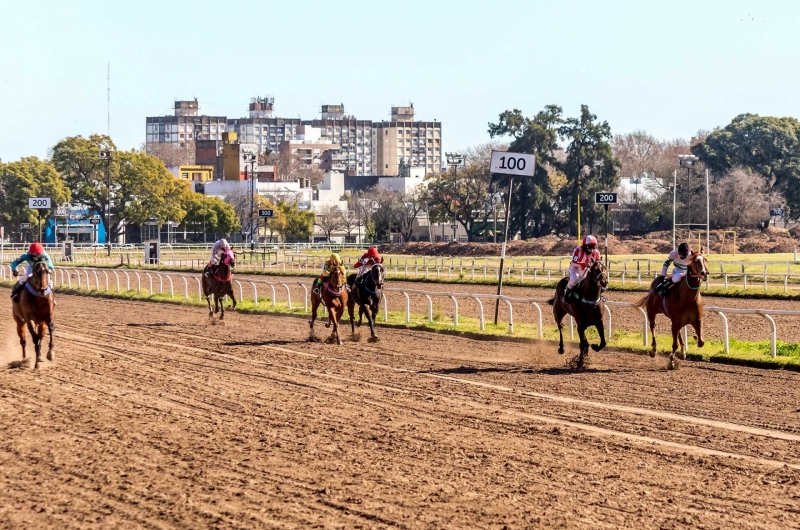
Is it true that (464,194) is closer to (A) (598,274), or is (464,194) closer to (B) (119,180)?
(B) (119,180)

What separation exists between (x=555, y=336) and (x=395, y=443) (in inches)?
375

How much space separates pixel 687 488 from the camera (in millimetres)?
7633

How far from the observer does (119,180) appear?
69438 millimetres

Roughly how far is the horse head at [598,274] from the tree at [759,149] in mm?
64081

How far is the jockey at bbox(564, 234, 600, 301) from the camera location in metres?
14.8

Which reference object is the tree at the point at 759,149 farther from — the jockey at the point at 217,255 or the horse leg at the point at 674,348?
the horse leg at the point at 674,348

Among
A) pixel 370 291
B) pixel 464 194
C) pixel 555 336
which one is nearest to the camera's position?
pixel 370 291

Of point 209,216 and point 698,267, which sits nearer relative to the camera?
point 698,267

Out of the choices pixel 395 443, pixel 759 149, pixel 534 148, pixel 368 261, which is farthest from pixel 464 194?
pixel 395 443

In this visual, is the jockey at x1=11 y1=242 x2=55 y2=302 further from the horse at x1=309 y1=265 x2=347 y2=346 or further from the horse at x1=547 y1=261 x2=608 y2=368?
the horse at x1=547 y1=261 x2=608 y2=368

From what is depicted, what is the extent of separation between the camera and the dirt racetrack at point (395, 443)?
7059mm

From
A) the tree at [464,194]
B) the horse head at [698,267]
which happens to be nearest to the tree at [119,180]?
the tree at [464,194]

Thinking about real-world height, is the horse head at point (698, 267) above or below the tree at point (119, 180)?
below

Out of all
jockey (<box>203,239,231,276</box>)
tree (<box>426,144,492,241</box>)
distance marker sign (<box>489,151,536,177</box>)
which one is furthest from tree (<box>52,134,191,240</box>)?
distance marker sign (<box>489,151,536,177</box>)
